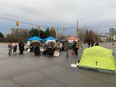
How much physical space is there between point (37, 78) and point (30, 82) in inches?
28.9

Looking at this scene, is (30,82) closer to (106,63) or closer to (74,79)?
(74,79)

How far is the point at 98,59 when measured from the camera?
10297mm

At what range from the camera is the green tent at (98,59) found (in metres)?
9.86

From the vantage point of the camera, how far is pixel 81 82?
7.51 m

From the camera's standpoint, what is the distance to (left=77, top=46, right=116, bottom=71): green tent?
986cm

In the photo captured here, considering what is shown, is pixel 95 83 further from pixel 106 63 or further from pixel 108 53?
pixel 108 53

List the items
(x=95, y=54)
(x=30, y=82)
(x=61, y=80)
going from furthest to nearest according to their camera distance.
Answer: (x=95, y=54) → (x=61, y=80) → (x=30, y=82)

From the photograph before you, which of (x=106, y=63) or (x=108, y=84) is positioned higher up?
(x=106, y=63)

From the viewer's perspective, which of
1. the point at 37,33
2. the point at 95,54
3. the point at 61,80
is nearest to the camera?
the point at 61,80

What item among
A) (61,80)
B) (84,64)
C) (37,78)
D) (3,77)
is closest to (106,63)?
(84,64)

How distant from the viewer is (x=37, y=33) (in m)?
67.6

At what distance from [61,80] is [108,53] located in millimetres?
4317

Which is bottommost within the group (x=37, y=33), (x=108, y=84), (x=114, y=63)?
(x=108, y=84)

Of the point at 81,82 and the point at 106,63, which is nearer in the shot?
the point at 81,82
